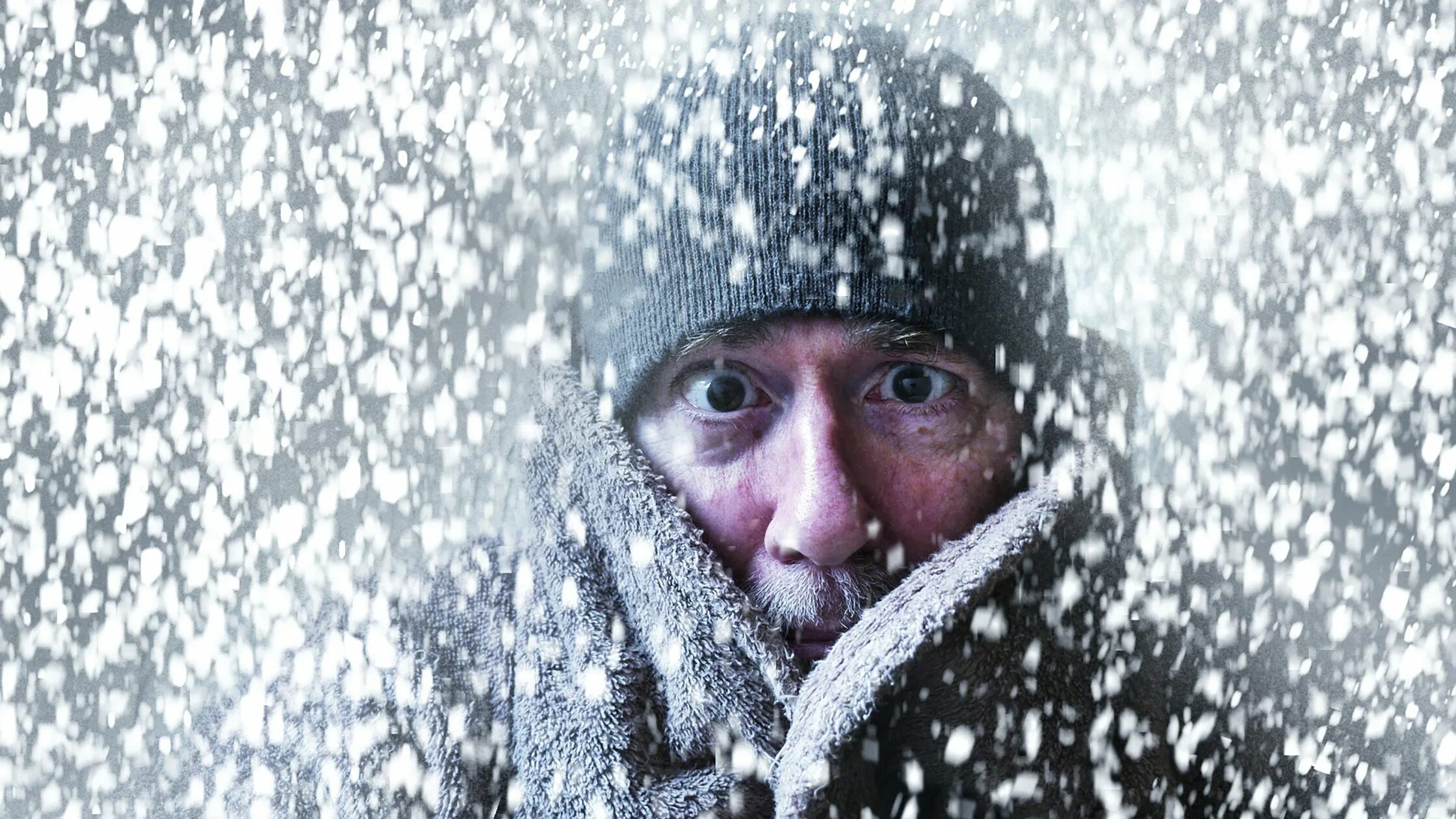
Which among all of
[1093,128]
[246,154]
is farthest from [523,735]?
[1093,128]

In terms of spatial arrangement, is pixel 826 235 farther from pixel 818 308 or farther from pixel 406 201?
pixel 406 201

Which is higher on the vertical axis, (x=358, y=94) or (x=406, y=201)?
(x=358, y=94)

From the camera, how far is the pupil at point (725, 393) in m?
0.87

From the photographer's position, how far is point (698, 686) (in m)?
0.76

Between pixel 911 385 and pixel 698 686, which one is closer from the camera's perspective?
pixel 698 686

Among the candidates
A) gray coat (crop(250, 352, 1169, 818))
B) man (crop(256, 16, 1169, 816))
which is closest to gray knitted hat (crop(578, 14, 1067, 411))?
man (crop(256, 16, 1169, 816))

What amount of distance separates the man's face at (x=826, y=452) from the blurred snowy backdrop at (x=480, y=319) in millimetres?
174

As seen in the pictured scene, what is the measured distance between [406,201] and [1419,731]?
1231 mm

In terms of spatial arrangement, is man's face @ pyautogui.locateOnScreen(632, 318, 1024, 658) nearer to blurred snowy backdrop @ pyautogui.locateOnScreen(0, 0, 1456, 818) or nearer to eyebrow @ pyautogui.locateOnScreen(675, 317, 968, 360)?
eyebrow @ pyautogui.locateOnScreen(675, 317, 968, 360)

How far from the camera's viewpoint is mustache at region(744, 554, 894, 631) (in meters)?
0.80

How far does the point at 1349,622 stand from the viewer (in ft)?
4.35

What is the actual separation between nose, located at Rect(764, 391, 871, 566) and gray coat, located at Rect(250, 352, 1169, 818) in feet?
0.21

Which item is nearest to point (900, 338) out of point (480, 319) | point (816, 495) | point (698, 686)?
point (816, 495)

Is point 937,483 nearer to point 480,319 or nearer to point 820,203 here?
point 820,203
